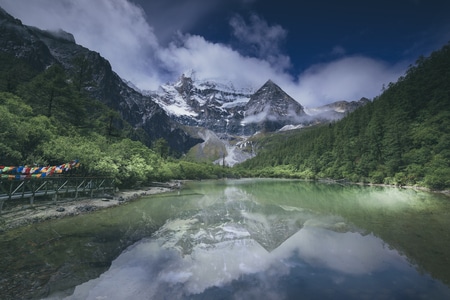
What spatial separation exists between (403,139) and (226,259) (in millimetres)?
73184

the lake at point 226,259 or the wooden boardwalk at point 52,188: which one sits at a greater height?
the wooden boardwalk at point 52,188

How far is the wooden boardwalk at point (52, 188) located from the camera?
17781 millimetres

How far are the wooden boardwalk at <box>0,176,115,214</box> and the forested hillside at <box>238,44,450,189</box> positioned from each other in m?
55.5

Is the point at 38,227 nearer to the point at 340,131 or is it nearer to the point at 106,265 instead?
the point at 106,265

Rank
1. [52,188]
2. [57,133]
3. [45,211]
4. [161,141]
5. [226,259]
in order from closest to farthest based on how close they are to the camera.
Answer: [226,259] → [45,211] → [52,188] → [57,133] → [161,141]

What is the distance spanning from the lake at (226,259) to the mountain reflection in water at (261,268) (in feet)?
0.15

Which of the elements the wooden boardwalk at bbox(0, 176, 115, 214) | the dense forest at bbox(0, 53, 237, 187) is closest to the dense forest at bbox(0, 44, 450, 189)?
the dense forest at bbox(0, 53, 237, 187)

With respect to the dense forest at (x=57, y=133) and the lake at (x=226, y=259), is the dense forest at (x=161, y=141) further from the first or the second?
the lake at (x=226, y=259)

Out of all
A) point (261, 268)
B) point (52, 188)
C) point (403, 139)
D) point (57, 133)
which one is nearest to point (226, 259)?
point (261, 268)

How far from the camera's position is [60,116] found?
141 ft

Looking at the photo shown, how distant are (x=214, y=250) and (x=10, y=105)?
98.9 ft

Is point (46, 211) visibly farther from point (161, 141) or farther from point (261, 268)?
point (161, 141)

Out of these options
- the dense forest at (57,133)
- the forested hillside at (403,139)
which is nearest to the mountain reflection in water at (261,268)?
the dense forest at (57,133)

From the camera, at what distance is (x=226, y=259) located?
470 inches
